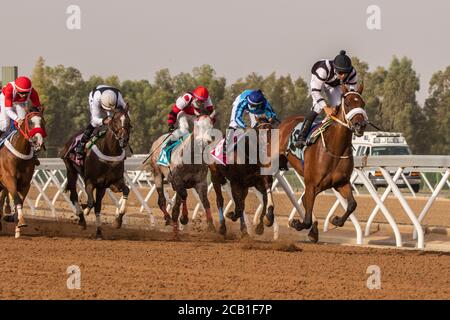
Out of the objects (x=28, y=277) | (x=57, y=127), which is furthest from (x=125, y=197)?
(x=57, y=127)

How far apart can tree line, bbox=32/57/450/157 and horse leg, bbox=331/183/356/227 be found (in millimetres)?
39728

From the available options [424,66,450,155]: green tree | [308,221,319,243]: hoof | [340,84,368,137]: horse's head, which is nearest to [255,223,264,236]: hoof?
[308,221,319,243]: hoof

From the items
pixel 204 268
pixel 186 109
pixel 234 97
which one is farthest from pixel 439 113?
pixel 204 268

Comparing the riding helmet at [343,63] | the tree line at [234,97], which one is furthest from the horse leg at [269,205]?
the tree line at [234,97]

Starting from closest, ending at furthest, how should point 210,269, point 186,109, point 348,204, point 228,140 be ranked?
1. point 210,269
2. point 348,204
3. point 228,140
4. point 186,109

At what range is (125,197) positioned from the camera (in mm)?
15039

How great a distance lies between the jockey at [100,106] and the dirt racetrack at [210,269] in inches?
58.5

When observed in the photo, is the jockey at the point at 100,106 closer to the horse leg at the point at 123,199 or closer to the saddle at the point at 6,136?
the horse leg at the point at 123,199

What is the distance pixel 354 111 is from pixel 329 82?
1440 millimetres

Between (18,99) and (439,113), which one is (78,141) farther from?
(439,113)

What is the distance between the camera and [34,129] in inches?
530

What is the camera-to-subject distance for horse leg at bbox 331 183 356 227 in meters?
11.9

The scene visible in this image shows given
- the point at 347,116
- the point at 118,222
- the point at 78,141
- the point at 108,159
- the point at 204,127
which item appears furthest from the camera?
the point at 118,222

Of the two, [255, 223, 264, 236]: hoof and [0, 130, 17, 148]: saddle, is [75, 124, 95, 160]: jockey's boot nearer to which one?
[0, 130, 17, 148]: saddle
